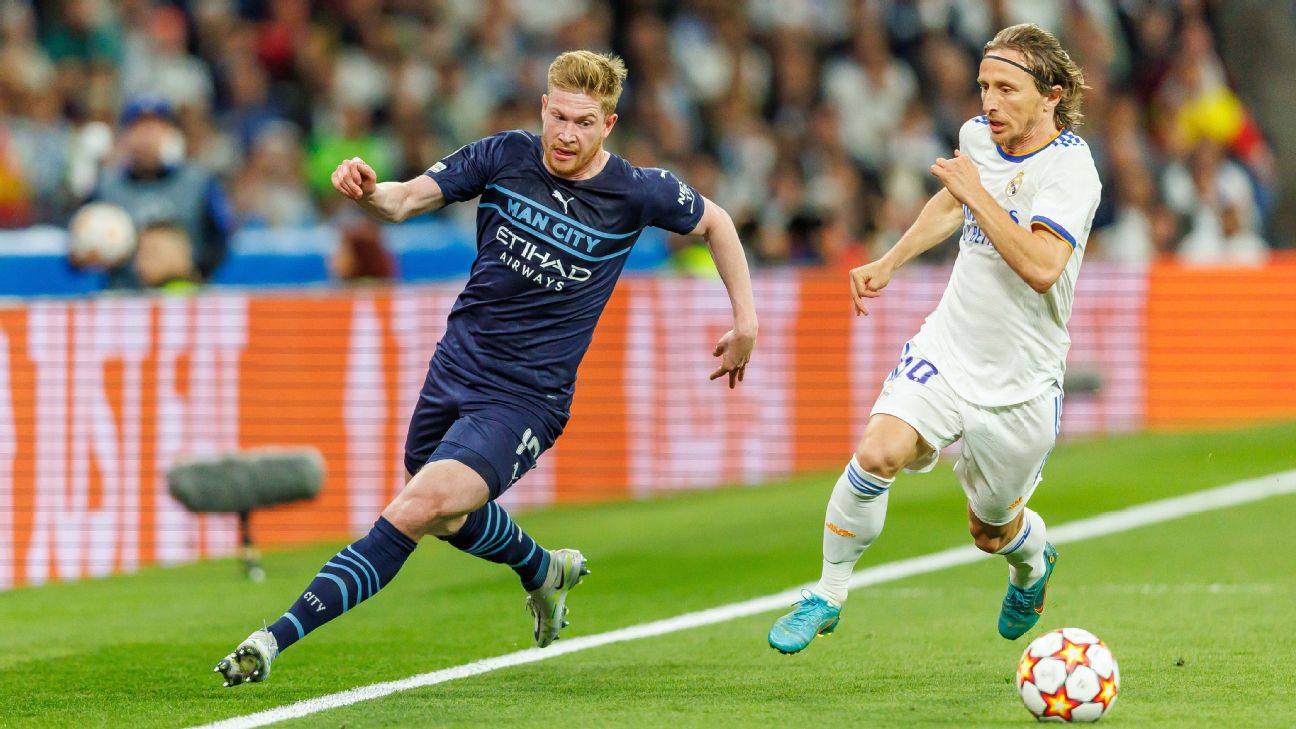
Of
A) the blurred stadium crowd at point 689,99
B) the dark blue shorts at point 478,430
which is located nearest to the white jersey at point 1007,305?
the dark blue shorts at point 478,430

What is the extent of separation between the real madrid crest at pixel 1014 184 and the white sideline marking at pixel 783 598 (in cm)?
250

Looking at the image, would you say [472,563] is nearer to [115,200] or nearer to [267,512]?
[267,512]

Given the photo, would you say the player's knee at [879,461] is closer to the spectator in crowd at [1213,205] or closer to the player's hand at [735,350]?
the player's hand at [735,350]

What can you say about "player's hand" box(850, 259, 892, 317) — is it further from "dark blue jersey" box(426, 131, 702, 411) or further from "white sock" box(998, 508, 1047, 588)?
"white sock" box(998, 508, 1047, 588)

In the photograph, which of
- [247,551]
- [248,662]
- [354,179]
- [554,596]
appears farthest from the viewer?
[247,551]

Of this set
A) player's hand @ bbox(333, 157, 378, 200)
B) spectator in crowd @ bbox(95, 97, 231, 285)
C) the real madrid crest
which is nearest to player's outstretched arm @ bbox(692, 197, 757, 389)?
the real madrid crest

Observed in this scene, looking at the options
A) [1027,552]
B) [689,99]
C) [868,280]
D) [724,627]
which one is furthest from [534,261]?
[689,99]

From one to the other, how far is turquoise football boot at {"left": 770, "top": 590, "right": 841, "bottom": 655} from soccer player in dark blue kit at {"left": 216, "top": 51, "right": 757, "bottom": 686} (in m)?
0.98

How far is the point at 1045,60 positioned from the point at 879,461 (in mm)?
1540

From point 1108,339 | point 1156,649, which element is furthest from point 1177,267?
point 1156,649

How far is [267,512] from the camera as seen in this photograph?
12.9m

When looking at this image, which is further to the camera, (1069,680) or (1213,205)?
(1213,205)

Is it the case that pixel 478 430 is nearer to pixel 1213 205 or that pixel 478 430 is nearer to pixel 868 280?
pixel 868 280

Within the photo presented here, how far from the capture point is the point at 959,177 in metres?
6.95
